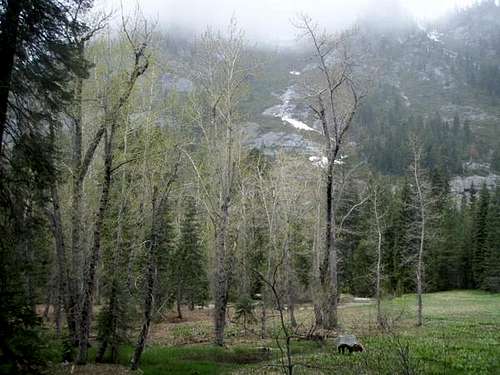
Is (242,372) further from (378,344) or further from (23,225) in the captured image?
(23,225)

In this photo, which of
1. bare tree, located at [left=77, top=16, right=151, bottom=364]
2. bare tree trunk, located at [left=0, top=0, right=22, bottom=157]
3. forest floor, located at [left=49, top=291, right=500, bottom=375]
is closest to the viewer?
bare tree trunk, located at [left=0, top=0, right=22, bottom=157]

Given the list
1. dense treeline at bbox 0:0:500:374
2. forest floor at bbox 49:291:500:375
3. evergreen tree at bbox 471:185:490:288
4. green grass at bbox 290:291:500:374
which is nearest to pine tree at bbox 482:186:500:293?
evergreen tree at bbox 471:185:490:288

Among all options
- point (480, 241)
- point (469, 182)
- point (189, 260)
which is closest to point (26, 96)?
point (189, 260)

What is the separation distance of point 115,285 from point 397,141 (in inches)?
6117

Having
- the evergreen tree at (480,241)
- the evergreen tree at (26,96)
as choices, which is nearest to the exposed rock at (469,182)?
the evergreen tree at (480,241)

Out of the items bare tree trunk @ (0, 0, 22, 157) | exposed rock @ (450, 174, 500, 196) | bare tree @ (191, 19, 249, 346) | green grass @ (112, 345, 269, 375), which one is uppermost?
exposed rock @ (450, 174, 500, 196)

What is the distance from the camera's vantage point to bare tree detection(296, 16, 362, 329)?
63.8ft

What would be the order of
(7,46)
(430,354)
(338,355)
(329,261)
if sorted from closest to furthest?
(7,46) → (338,355) → (430,354) → (329,261)

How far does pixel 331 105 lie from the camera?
66.0 ft

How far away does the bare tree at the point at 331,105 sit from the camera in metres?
19.5

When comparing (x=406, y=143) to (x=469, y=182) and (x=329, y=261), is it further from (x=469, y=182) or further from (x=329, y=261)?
(x=329, y=261)

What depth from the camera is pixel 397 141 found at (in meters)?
160

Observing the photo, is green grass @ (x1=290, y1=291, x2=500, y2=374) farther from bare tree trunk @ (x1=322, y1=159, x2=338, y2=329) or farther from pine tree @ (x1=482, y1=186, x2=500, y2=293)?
pine tree @ (x1=482, y1=186, x2=500, y2=293)

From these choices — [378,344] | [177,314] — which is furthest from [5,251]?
[177,314]
